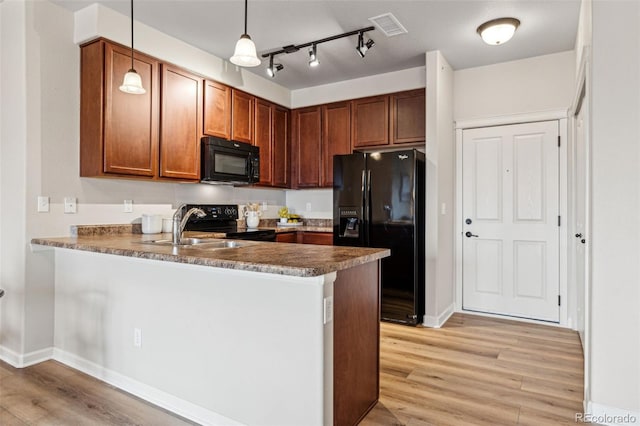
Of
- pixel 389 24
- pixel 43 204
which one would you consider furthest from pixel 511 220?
pixel 43 204

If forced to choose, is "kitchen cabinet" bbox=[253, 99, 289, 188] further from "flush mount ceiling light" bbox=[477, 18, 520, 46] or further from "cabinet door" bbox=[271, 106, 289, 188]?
"flush mount ceiling light" bbox=[477, 18, 520, 46]

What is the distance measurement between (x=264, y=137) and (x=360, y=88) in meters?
1.24

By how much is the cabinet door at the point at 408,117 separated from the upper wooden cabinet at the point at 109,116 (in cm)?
249

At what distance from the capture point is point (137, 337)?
232cm

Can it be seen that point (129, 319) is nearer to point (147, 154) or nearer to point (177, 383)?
point (177, 383)

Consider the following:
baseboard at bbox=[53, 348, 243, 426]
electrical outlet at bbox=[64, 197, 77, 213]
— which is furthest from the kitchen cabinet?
baseboard at bbox=[53, 348, 243, 426]

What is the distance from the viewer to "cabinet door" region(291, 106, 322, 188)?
4.78 metres

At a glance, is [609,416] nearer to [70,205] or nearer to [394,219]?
[394,219]

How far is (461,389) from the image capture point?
2426mm

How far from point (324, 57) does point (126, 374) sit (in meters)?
3.20

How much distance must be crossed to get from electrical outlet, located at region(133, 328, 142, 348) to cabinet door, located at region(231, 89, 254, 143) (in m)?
2.30

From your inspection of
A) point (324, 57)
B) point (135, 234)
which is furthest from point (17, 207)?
point (324, 57)

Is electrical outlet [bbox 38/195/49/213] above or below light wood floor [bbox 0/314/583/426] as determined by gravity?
above

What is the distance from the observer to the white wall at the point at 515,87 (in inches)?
147
